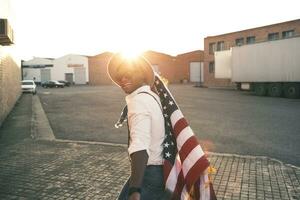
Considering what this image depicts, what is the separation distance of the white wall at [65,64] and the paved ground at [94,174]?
7001 cm

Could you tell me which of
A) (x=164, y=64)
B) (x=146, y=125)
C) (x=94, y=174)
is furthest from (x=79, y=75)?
(x=146, y=125)

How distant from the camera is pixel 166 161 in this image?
96.1 inches

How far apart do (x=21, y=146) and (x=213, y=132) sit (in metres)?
5.72

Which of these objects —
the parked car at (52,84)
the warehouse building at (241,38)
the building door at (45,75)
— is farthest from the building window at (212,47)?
the building door at (45,75)

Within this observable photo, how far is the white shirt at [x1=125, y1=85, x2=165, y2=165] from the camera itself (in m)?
2.22

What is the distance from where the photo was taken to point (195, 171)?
2.39 meters

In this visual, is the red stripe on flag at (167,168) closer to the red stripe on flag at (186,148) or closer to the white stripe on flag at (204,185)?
the red stripe on flag at (186,148)

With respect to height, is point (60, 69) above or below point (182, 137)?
above

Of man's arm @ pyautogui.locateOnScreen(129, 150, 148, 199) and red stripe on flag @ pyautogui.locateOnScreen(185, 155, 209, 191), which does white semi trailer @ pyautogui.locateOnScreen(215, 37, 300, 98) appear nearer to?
red stripe on flag @ pyautogui.locateOnScreen(185, 155, 209, 191)

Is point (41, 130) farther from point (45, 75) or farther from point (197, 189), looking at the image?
point (45, 75)

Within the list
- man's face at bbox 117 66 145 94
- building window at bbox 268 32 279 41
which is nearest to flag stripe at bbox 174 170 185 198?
man's face at bbox 117 66 145 94

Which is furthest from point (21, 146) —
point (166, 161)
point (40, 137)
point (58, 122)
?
point (166, 161)

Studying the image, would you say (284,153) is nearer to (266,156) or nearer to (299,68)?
(266,156)

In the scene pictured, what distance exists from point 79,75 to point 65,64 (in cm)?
477
